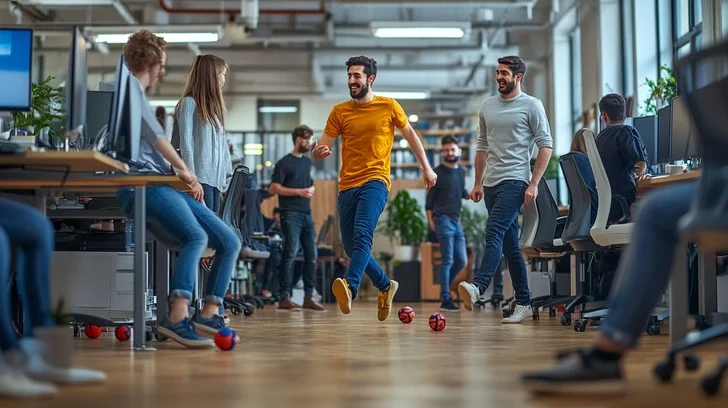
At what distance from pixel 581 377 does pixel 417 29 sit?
33.2 ft

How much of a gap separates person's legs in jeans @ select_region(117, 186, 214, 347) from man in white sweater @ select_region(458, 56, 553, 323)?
76.1 inches

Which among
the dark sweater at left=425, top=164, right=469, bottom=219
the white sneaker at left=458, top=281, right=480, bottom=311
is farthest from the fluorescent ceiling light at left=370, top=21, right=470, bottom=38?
the white sneaker at left=458, top=281, right=480, bottom=311

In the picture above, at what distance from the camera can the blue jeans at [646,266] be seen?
2268 mm

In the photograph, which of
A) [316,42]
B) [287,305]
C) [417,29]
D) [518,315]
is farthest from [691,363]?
[316,42]

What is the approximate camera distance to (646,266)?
7.50 ft

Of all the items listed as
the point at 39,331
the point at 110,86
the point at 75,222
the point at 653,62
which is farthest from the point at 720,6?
the point at 39,331

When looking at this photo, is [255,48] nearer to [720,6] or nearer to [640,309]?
[720,6]

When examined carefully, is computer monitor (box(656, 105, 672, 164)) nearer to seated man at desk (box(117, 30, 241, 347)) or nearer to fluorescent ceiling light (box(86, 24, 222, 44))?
seated man at desk (box(117, 30, 241, 347))

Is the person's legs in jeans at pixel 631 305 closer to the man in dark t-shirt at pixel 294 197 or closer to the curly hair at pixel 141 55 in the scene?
the curly hair at pixel 141 55

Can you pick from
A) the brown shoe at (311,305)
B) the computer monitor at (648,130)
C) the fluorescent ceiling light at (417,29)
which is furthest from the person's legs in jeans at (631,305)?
the fluorescent ceiling light at (417,29)

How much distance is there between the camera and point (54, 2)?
35.9 feet

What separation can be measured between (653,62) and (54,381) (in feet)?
30.1

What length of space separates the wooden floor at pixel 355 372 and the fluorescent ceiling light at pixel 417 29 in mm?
7380

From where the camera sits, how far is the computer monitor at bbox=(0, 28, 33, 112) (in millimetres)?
3895
